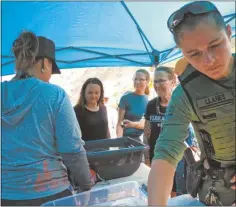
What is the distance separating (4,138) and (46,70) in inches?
→ 13.3

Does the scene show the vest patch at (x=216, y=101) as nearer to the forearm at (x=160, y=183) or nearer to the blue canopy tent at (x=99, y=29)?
the forearm at (x=160, y=183)

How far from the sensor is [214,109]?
70cm

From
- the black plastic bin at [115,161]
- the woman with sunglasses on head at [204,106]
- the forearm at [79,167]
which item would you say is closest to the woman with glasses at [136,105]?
the black plastic bin at [115,161]

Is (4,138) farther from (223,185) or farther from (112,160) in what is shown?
(223,185)

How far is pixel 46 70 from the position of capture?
124 cm

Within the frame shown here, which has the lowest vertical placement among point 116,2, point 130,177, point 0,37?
point 130,177

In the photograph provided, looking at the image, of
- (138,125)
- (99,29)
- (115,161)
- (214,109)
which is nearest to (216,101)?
(214,109)

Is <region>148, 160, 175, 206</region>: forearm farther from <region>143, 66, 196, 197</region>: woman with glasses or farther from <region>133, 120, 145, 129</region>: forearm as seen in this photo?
<region>133, 120, 145, 129</region>: forearm

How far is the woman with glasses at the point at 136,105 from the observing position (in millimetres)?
2803

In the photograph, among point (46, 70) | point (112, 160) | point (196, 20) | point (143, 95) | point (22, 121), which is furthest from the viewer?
point (143, 95)

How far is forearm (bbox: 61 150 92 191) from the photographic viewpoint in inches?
47.0

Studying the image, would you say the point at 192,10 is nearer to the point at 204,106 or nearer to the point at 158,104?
the point at 204,106

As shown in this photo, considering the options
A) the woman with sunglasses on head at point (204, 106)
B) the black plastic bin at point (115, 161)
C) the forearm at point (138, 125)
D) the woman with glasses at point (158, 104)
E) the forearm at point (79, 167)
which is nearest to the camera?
the woman with sunglasses on head at point (204, 106)

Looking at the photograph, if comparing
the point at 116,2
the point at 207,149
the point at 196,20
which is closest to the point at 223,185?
the point at 207,149
